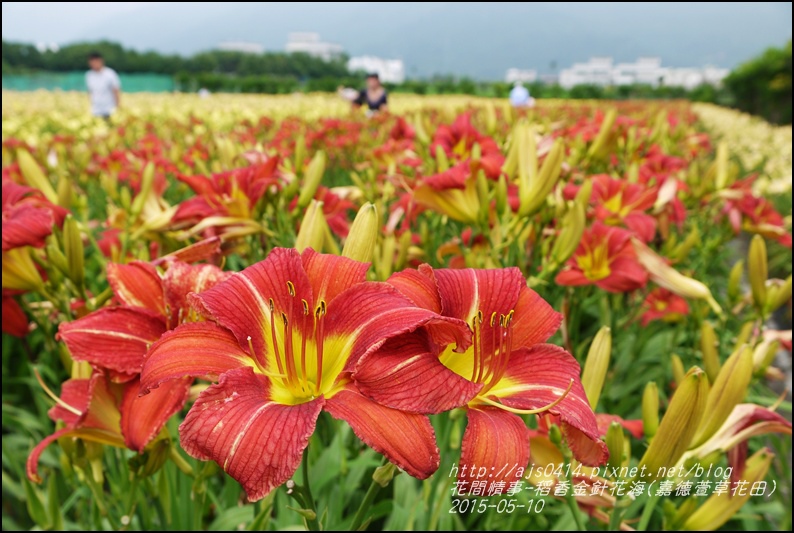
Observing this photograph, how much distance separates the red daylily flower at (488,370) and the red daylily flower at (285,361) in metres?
0.03

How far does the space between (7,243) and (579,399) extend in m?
1.11

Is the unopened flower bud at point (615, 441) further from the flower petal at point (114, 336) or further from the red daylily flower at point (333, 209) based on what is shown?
the red daylily flower at point (333, 209)

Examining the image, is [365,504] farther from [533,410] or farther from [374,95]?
[374,95]

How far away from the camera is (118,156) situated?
308 cm

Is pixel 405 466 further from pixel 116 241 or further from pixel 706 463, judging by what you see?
pixel 116 241

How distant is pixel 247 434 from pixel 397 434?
15 centimetres

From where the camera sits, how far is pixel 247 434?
0.58 metres

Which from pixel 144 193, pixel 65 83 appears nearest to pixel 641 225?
pixel 144 193

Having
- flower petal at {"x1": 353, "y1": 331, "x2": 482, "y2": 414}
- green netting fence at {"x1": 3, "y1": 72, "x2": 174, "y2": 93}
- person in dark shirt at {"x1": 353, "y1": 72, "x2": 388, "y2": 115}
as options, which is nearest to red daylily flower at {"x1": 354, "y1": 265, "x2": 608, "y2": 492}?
flower petal at {"x1": 353, "y1": 331, "x2": 482, "y2": 414}

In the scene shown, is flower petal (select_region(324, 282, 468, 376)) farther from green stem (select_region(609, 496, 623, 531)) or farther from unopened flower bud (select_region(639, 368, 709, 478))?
green stem (select_region(609, 496, 623, 531))

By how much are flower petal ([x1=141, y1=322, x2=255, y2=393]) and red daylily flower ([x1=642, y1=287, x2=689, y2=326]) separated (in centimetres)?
186

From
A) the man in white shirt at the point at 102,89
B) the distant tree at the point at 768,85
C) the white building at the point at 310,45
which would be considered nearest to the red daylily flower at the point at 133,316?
the man in white shirt at the point at 102,89

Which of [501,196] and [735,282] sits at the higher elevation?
[501,196]

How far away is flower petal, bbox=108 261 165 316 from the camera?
915mm
